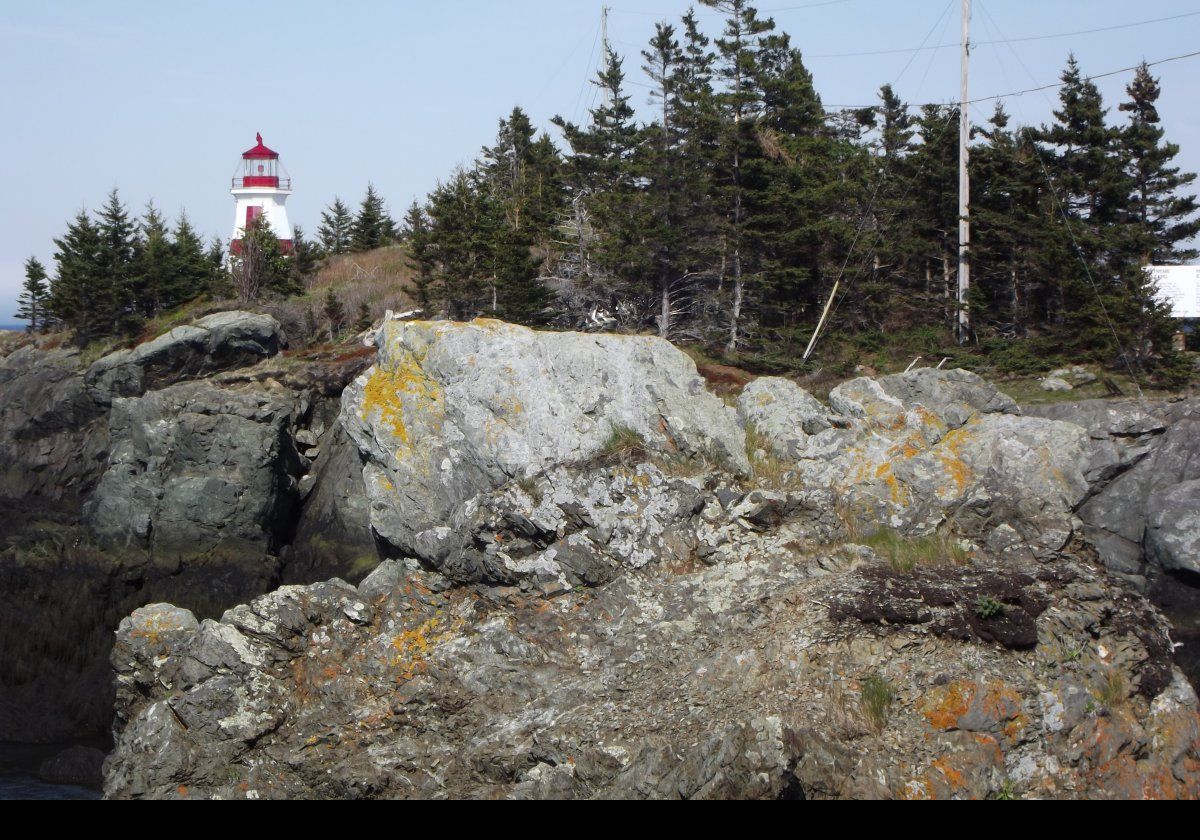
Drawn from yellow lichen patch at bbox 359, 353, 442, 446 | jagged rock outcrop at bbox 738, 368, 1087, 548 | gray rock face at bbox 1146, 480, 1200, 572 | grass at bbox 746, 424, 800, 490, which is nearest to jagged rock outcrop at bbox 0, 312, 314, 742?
yellow lichen patch at bbox 359, 353, 442, 446

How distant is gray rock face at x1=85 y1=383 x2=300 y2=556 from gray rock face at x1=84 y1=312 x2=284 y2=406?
128 inches

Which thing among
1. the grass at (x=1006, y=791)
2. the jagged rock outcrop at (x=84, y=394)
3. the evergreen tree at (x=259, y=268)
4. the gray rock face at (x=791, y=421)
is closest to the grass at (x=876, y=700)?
the grass at (x=1006, y=791)

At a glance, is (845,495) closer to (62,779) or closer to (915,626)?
(915,626)

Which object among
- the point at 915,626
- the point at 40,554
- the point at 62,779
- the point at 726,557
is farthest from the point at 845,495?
the point at 40,554

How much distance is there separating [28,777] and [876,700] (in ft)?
37.3

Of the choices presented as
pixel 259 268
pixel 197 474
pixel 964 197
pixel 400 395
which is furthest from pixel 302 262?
pixel 400 395

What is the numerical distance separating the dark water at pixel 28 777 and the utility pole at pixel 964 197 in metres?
22.9

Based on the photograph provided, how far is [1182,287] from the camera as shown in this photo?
24.1 m

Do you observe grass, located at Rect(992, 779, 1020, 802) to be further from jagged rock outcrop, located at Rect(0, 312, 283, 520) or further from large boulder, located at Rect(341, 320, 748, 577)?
jagged rock outcrop, located at Rect(0, 312, 283, 520)

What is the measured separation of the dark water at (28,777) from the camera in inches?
460

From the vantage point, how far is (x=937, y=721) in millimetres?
7270

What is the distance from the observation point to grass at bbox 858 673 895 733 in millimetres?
7289

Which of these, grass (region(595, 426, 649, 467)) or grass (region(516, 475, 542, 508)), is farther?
grass (region(595, 426, 649, 467))
